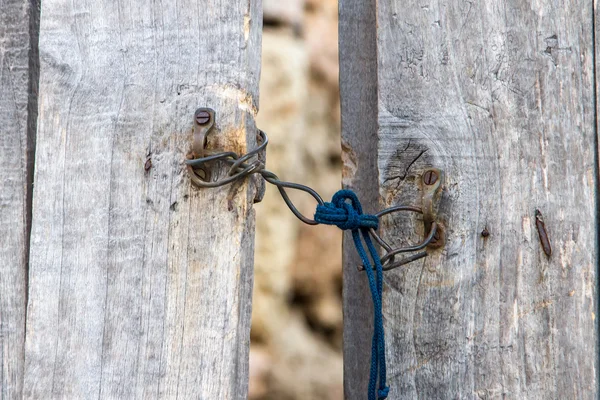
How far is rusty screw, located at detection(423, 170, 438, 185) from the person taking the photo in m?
1.11

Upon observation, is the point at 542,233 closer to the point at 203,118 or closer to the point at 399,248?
the point at 399,248

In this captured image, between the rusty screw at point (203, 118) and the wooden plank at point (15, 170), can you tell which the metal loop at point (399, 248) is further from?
the wooden plank at point (15, 170)

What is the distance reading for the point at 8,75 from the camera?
1189mm

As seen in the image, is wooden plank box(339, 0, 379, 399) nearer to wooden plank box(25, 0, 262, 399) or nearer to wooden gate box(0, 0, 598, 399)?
wooden gate box(0, 0, 598, 399)

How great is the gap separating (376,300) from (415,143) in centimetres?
26

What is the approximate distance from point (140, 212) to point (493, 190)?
54cm

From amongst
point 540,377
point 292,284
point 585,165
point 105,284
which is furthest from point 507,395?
point 292,284

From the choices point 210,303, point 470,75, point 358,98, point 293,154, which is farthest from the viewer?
point 293,154

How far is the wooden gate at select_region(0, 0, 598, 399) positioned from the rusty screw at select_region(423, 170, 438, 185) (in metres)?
0.02

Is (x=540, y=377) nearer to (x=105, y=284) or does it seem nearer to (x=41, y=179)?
(x=105, y=284)

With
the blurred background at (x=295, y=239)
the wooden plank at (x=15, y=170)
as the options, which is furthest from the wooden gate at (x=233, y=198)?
the blurred background at (x=295, y=239)

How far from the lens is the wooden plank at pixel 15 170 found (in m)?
1.14

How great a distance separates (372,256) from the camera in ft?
3.46

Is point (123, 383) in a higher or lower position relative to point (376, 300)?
lower
